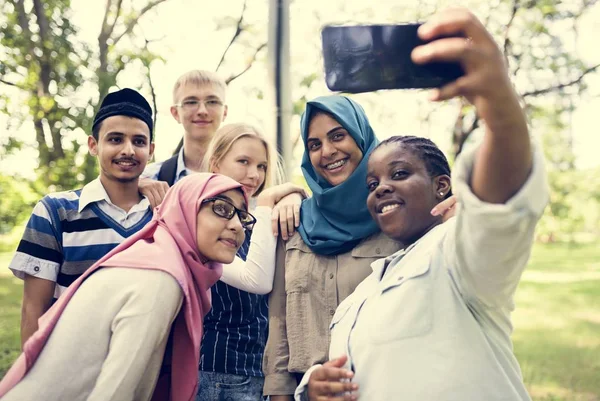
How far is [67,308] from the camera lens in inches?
73.5

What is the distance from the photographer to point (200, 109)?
341 cm

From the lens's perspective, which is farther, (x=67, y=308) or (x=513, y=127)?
(x=67, y=308)

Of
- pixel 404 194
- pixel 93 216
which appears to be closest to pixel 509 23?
pixel 93 216

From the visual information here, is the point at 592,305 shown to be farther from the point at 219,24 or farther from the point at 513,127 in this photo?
the point at 513,127

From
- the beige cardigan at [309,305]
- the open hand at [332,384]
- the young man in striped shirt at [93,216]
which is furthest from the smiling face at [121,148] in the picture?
the open hand at [332,384]

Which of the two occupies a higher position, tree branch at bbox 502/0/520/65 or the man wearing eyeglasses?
tree branch at bbox 502/0/520/65

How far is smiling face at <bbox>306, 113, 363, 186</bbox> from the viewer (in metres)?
2.37

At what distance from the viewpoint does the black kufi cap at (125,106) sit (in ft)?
8.57

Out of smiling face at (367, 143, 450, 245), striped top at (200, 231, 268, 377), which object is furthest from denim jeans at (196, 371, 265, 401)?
smiling face at (367, 143, 450, 245)

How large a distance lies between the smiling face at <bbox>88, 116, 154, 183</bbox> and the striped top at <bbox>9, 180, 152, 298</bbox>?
0.13 m

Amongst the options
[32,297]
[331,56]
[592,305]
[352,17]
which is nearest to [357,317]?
[331,56]

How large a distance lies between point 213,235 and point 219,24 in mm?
6207

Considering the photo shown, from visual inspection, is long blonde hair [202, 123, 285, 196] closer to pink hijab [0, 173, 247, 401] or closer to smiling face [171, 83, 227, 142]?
smiling face [171, 83, 227, 142]

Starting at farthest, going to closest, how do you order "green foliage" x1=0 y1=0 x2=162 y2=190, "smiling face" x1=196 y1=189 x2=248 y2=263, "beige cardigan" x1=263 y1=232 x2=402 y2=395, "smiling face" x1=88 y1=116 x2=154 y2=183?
"green foliage" x1=0 y1=0 x2=162 y2=190 → "smiling face" x1=88 y1=116 x2=154 y2=183 → "beige cardigan" x1=263 y1=232 x2=402 y2=395 → "smiling face" x1=196 y1=189 x2=248 y2=263
